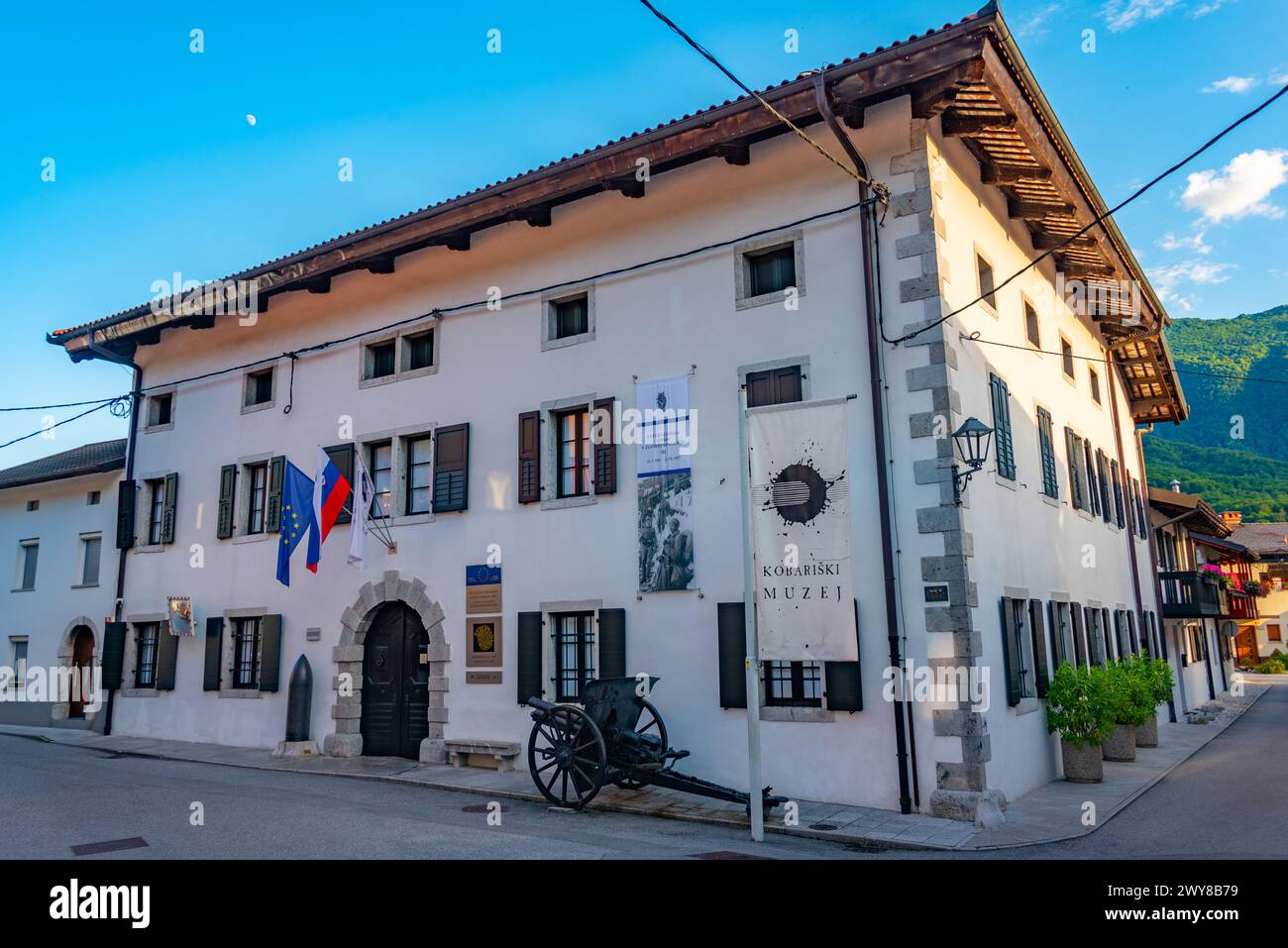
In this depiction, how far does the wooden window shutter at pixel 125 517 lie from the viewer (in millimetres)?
18438

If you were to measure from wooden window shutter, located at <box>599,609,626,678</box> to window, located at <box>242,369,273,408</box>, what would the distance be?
867cm

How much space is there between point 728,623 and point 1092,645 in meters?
8.05

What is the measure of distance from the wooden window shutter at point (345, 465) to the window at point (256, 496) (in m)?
1.79

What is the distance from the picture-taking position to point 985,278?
43.1ft

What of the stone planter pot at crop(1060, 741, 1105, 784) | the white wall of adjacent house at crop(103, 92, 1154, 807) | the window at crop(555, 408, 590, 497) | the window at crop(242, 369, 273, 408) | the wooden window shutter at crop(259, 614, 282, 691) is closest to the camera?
the white wall of adjacent house at crop(103, 92, 1154, 807)

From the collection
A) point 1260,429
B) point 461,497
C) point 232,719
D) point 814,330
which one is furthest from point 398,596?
point 1260,429

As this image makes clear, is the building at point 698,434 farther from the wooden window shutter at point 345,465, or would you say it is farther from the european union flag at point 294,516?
the european union flag at point 294,516

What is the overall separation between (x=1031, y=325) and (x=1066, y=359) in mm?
2389

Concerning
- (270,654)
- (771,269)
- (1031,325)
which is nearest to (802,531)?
(771,269)

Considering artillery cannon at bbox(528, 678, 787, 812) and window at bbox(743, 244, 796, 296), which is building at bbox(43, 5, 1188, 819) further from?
artillery cannon at bbox(528, 678, 787, 812)

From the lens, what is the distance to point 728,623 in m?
11.6

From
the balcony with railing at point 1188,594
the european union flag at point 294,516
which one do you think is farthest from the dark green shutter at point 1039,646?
the balcony with railing at point 1188,594

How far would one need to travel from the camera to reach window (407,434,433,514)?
1496 cm

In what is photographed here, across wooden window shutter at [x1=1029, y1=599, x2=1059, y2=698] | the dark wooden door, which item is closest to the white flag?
the dark wooden door
